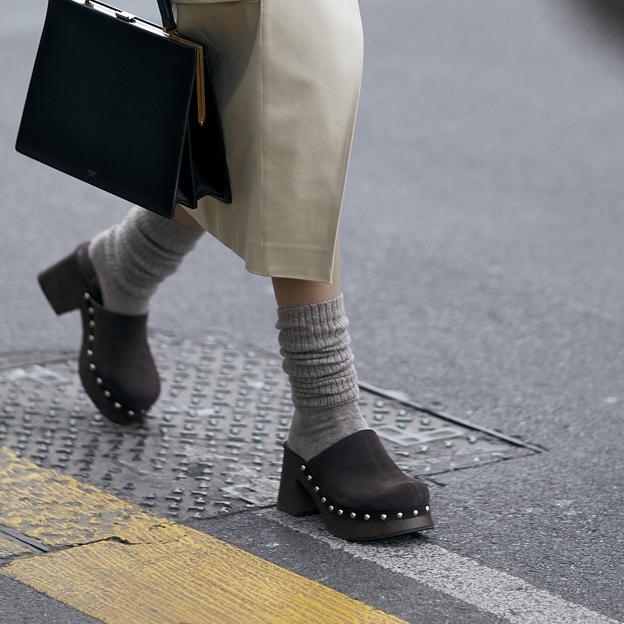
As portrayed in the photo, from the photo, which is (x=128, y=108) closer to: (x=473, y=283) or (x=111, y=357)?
(x=111, y=357)

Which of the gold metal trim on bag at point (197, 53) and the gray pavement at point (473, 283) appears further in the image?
the gray pavement at point (473, 283)

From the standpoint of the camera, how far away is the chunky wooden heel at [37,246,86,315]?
10.5 feet

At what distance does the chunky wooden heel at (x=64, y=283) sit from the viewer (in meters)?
3.21

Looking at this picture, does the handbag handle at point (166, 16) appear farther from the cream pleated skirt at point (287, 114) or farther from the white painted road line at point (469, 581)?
the white painted road line at point (469, 581)

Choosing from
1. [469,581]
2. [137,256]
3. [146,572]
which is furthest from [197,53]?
[469,581]

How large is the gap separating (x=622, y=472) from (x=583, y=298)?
131 centimetres

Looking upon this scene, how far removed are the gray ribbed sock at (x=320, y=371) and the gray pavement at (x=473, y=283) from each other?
0.20 m

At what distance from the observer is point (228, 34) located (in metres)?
2.49

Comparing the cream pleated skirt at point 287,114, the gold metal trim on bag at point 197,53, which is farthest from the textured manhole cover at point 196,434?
the gold metal trim on bag at point 197,53

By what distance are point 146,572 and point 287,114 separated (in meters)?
0.81

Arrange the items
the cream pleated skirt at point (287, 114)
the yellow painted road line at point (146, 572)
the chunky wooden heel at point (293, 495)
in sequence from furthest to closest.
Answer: the chunky wooden heel at point (293, 495)
the cream pleated skirt at point (287, 114)
the yellow painted road line at point (146, 572)

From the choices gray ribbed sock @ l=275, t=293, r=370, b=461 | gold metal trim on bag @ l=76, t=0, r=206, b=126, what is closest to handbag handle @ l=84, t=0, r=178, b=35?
gold metal trim on bag @ l=76, t=0, r=206, b=126

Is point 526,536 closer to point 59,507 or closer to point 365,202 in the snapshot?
point 59,507

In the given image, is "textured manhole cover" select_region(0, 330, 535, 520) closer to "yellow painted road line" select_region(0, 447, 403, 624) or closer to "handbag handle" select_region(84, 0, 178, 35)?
"yellow painted road line" select_region(0, 447, 403, 624)
